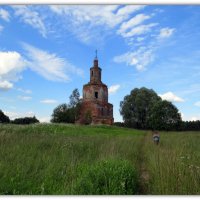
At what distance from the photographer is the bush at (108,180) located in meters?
4.87

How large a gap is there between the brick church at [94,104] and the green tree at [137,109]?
163cm

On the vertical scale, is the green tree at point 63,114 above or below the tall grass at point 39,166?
above

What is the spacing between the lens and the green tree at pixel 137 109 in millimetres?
31981

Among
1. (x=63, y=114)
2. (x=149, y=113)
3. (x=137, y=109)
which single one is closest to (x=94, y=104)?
(x=63, y=114)

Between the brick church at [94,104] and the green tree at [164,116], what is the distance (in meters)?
3.87

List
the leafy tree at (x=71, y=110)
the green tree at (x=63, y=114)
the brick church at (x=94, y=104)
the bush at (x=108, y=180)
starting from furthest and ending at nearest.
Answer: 1. the leafy tree at (x=71, y=110)
2. the green tree at (x=63, y=114)
3. the brick church at (x=94, y=104)
4. the bush at (x=108, y=180)

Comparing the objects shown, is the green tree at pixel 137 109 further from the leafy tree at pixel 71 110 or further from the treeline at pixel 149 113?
the leafy tree at pixel 71 110

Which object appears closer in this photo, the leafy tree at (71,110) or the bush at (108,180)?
the bush at (108,180)

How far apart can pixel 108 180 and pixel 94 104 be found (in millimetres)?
29442

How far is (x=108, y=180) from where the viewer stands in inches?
203

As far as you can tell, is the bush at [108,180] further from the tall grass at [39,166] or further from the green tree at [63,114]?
the green tree at [63,114]

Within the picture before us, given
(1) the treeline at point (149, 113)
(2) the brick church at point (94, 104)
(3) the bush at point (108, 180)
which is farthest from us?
(2) the brick church at point (94, 104)

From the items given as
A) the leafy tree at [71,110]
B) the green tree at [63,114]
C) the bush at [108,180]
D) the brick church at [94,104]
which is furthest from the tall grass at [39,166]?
the leafy tree at [71,110]

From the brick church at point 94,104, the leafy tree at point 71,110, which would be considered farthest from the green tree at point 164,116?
the leafy tree at point 71,110
